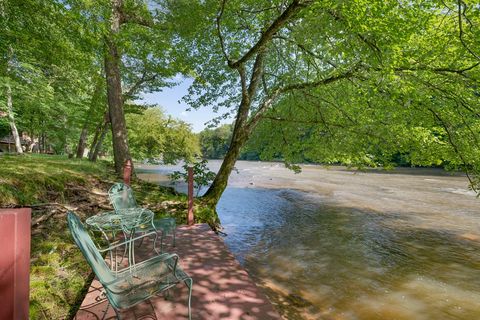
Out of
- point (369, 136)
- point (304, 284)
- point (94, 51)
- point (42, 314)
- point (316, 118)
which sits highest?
point (94, 51)

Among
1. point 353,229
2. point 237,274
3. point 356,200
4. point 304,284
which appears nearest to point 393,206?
point 356,200

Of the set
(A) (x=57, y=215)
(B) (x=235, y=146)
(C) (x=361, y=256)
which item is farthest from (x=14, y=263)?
(B) (x=235, y=146)

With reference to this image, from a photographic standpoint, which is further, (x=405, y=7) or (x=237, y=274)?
(x=405, y=7)

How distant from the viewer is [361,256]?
723cm

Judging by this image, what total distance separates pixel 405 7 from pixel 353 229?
7089 mm

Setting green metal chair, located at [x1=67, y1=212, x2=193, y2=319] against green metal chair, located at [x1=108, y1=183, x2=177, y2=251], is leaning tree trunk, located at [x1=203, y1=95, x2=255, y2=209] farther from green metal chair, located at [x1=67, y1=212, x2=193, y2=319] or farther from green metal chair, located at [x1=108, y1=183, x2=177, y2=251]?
green metal chair, located at [x1=67, y1=212, x2=193, y2=319]

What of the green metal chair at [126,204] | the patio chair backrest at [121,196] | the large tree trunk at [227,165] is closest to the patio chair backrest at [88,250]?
the green metal chair at [126,204]

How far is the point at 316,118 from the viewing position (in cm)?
912

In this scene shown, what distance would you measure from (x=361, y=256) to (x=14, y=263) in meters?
7.55

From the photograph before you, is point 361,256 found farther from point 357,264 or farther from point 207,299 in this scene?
point 207,299

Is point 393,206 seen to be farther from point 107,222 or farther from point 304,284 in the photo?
point 107,222

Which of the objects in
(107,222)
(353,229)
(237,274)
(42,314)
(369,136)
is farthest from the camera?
(353,229)

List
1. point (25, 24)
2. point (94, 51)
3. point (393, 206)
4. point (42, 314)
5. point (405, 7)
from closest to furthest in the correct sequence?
point (42, 314), point (405, 7), point (25, 24), point (94, 51), point (393, 206)

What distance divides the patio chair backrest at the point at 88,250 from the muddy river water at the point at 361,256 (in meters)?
3.03
